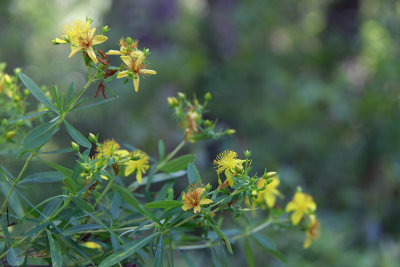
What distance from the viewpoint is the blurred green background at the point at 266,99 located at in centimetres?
266

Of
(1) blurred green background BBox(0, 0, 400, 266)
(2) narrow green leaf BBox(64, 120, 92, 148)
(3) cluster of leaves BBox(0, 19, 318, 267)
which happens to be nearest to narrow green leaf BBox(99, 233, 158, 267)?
(3) cluster of leaves BBox(0, 19, 318, 267)

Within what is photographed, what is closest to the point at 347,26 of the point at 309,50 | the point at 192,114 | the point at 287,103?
the point at 309,50

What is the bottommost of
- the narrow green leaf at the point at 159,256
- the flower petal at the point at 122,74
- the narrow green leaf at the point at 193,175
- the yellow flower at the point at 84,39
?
the narrow green leaf at the point at 159,256

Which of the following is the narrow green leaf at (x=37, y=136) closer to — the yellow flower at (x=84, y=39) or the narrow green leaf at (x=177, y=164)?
the yellow flower at (x=84, y=39)

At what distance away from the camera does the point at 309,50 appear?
3449mm

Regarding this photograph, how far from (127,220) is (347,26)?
3335mm

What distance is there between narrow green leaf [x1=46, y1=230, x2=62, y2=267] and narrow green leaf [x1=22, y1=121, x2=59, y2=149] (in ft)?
0.31

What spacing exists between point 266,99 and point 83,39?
2495 mm

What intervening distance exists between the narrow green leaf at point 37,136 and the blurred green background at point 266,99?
1.98 m

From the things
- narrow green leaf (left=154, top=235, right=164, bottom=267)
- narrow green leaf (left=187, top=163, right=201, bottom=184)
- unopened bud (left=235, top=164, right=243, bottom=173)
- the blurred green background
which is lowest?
narrow green leaf (left=154, top=235, right=164, bottom=267)

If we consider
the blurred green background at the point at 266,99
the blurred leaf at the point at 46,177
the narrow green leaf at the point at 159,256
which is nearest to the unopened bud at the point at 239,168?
the narrow green leaf at the point at 159,256

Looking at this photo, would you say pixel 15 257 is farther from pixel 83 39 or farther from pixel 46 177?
pixel 83 39

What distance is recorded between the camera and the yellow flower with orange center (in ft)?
1.49

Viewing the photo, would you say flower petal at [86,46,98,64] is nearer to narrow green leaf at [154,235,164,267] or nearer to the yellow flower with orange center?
the yellow flower with orange center
